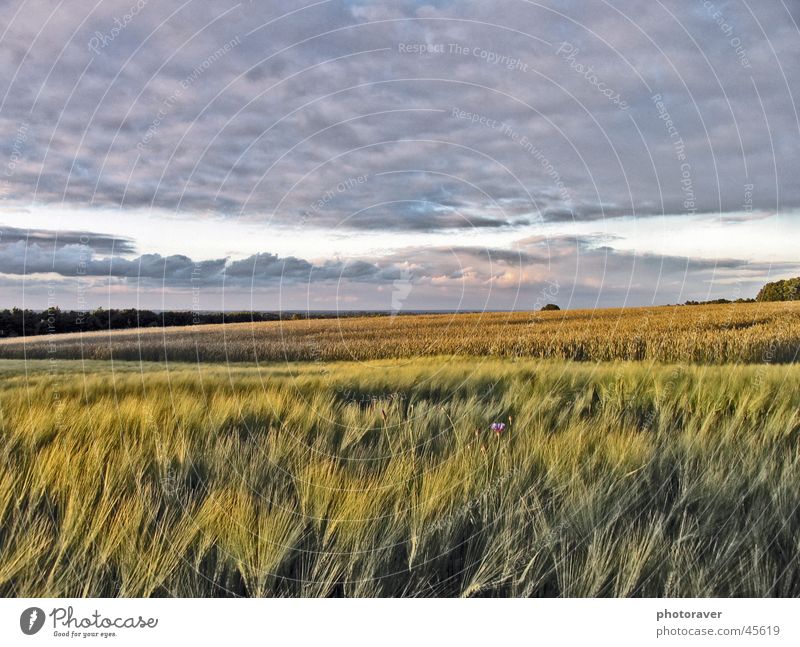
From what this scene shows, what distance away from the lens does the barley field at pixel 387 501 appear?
98.9 inches

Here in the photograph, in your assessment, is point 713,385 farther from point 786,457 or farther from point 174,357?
point 174,357

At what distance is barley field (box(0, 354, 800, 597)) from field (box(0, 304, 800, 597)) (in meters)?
0.01

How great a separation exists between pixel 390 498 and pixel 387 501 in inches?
1.1

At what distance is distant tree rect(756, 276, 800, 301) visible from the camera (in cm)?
3056
